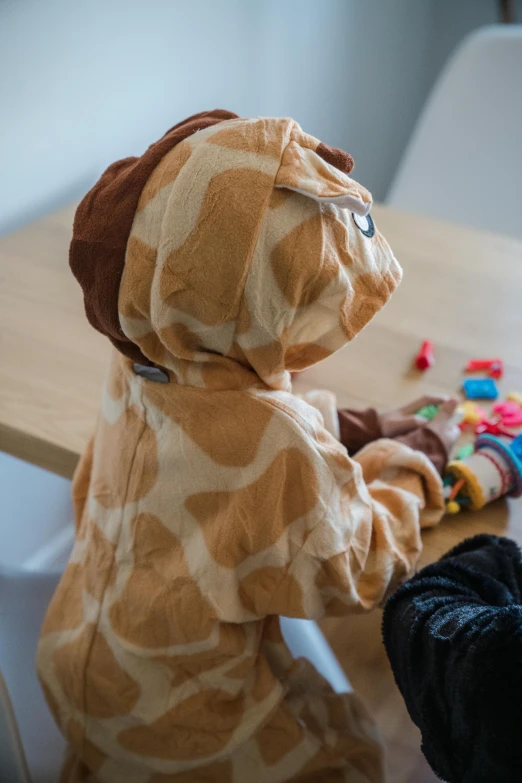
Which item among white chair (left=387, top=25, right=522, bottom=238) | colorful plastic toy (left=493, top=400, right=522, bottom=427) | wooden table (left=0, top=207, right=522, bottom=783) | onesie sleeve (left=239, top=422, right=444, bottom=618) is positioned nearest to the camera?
onesie sleeve (left=239, top=422, right=444, bottom=618)

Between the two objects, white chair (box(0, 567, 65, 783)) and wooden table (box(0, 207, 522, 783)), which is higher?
wooden table (box(0, 207, 522, 783))

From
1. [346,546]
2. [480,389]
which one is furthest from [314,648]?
[480,389]

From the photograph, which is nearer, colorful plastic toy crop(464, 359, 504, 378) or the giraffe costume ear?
the giraffe costume ear

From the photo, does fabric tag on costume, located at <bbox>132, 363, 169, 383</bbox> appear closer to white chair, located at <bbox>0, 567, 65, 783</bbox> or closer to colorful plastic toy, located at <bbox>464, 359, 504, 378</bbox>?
white chair, located at <bbox>0, 567, 65, 783</bbox>

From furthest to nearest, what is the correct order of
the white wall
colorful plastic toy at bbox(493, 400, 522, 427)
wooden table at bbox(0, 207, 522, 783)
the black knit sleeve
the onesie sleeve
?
the white wall, colorful plastic toy at bbox(493, 400, 522, 427), wooden table at bbox(0, 207, 522, 783), the onesie sleeve, the black knit sleeve

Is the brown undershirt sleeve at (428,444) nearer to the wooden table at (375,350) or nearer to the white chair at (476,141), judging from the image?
the wooden table at (375,350)

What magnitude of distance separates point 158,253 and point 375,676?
0.41 m

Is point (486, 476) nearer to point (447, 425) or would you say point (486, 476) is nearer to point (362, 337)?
point (447, 425)

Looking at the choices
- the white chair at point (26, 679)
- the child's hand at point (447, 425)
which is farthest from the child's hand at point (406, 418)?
the white chair at point (26, 679)

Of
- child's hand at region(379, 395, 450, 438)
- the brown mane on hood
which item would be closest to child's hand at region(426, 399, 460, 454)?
child's hand at region(379, 395, 450, 438)

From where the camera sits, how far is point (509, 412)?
776 millimetres

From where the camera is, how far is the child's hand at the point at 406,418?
74 cm

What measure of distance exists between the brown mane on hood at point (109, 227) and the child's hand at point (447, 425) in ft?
1.14

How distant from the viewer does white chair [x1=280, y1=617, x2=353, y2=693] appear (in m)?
0.71
